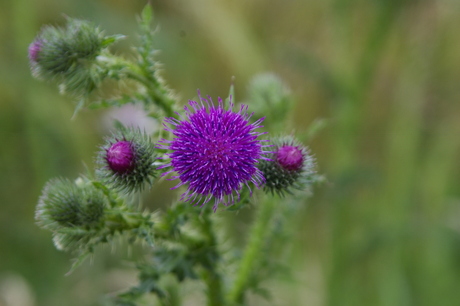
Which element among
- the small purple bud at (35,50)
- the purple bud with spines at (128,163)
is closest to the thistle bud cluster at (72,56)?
the small purple bud at (35,50)

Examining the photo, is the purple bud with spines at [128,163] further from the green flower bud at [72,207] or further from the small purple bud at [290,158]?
the small purple bud at [290,158]

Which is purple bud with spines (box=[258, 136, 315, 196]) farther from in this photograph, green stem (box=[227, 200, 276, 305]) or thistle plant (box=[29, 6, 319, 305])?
green stem (box=[227, 200, 276, 305])

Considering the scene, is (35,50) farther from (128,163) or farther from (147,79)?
(128,163)

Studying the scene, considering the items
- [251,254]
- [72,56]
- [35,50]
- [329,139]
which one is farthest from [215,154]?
[329,139]

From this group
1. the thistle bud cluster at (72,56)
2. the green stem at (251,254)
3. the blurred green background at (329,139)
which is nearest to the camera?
the thistle bud cluster at (72,56)

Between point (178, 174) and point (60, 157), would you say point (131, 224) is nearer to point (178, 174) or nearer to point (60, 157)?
point (178, 174)

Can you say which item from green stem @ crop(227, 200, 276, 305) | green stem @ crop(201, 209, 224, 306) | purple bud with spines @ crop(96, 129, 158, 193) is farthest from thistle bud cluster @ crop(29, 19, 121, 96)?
green stem @ crop(227, 200, 276, 305)

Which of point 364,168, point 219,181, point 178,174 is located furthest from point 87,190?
point 364,168
